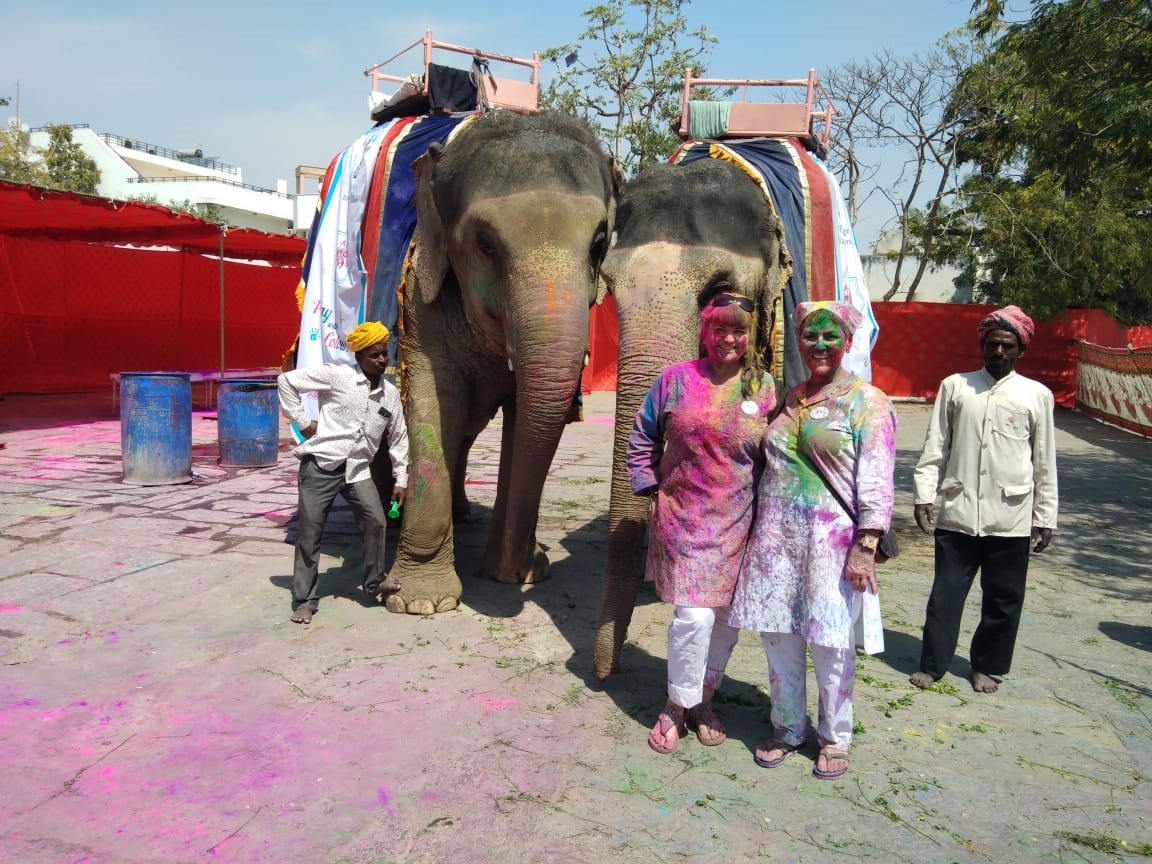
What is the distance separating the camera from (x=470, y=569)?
19.5 ft

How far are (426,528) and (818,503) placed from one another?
251cm

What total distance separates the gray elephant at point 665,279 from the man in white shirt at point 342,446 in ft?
4.35

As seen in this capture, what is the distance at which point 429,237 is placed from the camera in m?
5.09

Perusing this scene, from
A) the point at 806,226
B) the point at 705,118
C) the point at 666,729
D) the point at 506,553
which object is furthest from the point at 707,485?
the point at 705,118

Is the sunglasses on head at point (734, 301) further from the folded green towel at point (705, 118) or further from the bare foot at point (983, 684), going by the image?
the folded green towel at point (705, 118)

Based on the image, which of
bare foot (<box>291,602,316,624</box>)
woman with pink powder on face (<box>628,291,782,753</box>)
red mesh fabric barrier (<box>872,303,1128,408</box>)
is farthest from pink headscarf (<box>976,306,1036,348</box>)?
red mesh fabric barrier (<box>872,303,1128,408</box>)

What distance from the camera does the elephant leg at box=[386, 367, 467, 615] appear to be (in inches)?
197

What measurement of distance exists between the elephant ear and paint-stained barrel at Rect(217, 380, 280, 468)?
4907 mm

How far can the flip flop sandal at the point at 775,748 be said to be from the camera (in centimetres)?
338

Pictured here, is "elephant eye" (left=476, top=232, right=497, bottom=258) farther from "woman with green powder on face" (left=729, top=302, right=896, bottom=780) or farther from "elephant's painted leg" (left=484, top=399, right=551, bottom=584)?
"woman with green powder on face" (left=729, top=302, right=896, bottom=780)

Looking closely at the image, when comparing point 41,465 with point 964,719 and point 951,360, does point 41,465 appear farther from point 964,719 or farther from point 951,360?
point 951,360

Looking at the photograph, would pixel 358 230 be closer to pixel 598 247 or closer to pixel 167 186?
pixel 598 247

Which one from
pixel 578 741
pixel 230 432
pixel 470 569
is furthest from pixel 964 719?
pixel 230 432

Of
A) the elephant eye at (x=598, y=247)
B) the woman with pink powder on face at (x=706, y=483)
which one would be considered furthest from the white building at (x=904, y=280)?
the woman with pink powder on face at (x=706, y=483)
